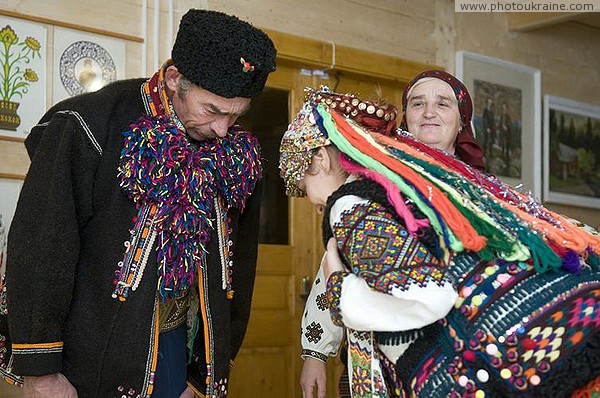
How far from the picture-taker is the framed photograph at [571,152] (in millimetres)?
5777

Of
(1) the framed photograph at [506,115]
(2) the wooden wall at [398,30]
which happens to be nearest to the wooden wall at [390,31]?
(2) the wooden wall at [398,30]

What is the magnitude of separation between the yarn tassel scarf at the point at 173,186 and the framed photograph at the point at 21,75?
1411mm

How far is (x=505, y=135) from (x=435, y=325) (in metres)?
3.95

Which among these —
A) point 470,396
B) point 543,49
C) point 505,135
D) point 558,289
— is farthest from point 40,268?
point 543,49

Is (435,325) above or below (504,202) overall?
below

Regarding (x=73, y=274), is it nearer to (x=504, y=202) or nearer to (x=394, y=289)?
(x=394, y=289)

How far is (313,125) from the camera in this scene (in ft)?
6.33

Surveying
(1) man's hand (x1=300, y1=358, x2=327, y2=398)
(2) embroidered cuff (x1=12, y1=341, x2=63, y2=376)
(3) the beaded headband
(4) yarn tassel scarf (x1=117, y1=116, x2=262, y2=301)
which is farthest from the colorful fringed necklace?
(1) man's hand (x1=300, y1=358, x2=327, y2=398)

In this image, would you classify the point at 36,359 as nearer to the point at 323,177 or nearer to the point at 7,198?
the point at 323,177

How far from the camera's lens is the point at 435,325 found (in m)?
1.75

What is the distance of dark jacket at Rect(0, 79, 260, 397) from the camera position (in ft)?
6.75

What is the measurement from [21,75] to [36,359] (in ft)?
5.93

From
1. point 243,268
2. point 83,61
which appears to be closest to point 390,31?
point 83,61

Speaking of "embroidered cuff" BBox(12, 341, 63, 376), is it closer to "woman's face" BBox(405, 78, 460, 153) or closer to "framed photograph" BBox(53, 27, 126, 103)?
"woman's face" BBox(405, 78, 460, 153)
